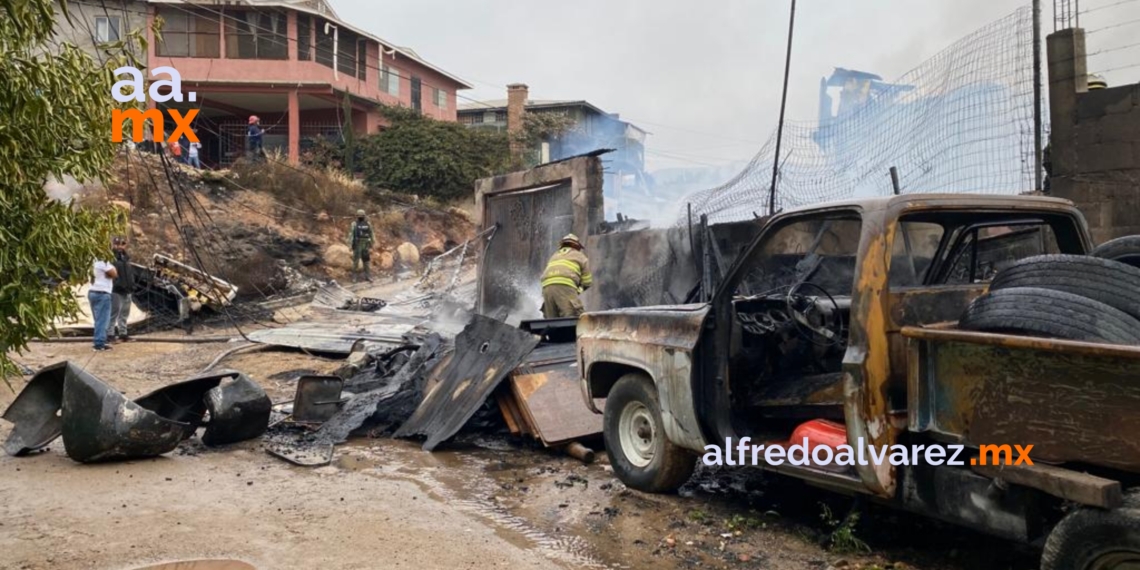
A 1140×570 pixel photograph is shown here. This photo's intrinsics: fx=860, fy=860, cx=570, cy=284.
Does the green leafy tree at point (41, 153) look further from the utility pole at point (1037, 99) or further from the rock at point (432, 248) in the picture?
the rock at point (432, 248)

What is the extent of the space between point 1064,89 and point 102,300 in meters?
12.7

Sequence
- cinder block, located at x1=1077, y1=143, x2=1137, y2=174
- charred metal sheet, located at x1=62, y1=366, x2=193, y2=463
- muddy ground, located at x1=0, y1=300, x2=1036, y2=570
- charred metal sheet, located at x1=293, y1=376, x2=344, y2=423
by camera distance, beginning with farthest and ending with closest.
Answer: cinder block, located at x1=1077, y1=143, x2=1137, y2=174 < charred metal sheet, located at x1=293, y1=376, x2=344, y2=423 < charred metal sheet, located at x1=62, y1=366, x2=193, y2=463 < muddy ground, located at x1=0, y1=300, x2=1036, y2=570

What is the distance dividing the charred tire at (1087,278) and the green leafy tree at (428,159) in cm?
2595

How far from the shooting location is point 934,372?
370 centimetres

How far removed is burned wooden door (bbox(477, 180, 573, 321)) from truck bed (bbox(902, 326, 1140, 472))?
30.4 feet

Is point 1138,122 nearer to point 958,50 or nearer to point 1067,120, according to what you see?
point 1067,120

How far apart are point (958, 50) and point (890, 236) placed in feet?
20.7

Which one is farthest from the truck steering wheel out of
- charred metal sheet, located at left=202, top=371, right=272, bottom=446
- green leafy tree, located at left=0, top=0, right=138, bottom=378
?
charred metal sheet, located at left=202, top=371, right=272, bottom=446

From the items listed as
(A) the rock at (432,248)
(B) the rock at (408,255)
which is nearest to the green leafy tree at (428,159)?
(A) the rock at (432,248)

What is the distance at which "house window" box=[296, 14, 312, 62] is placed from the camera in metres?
30.3

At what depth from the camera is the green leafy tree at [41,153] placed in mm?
3414

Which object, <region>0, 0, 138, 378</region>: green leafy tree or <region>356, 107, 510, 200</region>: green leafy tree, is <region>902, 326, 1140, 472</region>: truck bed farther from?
<region>356, 107, 510, 200</region>: green leafy tree

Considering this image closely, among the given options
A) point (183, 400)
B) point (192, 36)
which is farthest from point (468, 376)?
point (192, 36)

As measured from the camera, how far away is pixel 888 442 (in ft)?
12.8
